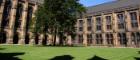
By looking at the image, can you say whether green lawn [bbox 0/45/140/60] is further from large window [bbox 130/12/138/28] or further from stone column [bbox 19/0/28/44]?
stone column [bbox 19/0/28/44]

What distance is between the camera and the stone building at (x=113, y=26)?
129ft

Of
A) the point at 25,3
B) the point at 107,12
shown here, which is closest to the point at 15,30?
the point at 25,3

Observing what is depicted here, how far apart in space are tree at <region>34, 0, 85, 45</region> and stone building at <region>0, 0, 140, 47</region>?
14.7 metres

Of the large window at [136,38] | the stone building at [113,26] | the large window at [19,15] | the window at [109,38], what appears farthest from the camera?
the large window at [19,15]

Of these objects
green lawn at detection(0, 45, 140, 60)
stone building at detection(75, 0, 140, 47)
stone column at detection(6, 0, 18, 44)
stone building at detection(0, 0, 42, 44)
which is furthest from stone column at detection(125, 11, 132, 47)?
stone column at detection(6, 0, 18, 44)

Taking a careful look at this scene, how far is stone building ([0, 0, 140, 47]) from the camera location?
39938 mm

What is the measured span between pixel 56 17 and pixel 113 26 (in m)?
17.8

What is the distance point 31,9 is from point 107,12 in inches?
846

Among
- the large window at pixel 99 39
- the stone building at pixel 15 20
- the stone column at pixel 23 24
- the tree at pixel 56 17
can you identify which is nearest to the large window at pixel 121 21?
the large window at pixel 99 39

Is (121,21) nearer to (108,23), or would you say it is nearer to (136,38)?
(108,23)

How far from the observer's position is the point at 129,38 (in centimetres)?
3938

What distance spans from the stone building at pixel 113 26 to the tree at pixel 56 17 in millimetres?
15146

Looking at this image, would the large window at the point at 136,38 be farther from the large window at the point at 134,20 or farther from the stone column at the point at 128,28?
the large window at the point at 134,20

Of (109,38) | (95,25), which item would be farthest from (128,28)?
(95,25)
